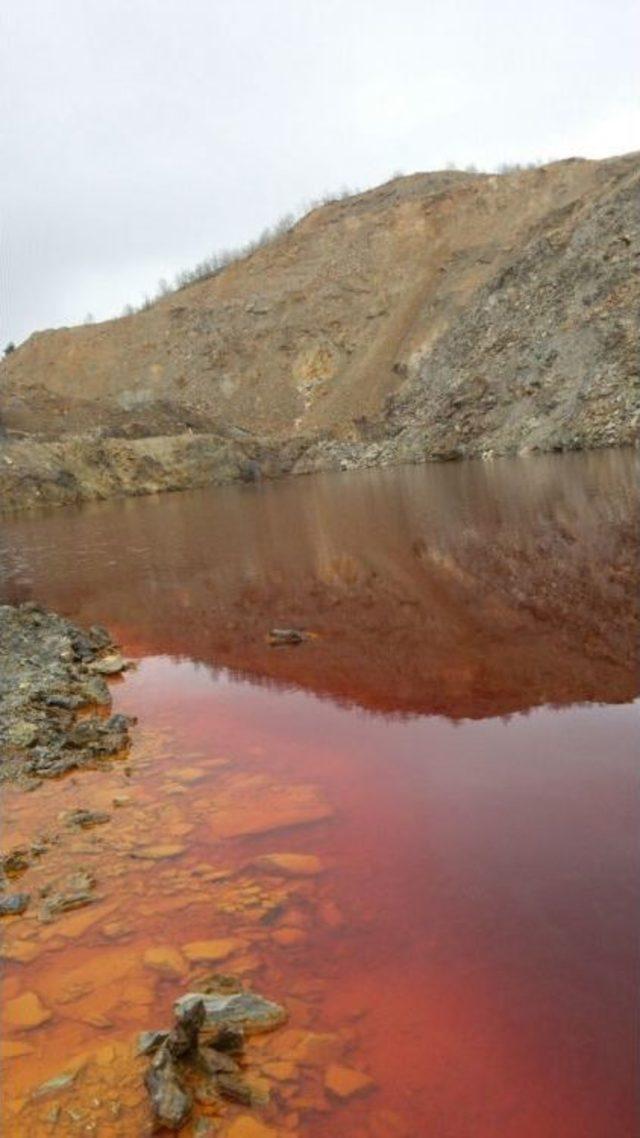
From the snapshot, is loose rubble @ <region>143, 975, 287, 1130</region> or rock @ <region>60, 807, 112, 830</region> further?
rock @ <region>60, 807, 112, 830</region>

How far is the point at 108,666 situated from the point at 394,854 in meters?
6.15

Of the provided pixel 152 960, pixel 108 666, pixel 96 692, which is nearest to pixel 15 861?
pixel 152 960

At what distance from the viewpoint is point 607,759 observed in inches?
238

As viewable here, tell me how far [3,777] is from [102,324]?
7218 centimetres

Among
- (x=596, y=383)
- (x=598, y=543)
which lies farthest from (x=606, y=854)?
(x=596, y=383)

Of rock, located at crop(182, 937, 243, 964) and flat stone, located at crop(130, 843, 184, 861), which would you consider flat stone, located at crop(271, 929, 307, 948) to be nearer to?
rock, located at crop(182, 937, 243, 964)

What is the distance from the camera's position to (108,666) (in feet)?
34.0

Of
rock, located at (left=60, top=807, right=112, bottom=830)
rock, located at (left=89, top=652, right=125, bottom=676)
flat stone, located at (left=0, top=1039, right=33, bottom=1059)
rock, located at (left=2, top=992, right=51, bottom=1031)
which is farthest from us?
rock, located at (left=89, top=652, right=125, bottom=676)

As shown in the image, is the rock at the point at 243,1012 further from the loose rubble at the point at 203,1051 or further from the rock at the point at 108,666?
the rock at the point at 108,666

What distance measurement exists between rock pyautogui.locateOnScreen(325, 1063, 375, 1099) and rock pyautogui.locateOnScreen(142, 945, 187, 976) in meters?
1.04

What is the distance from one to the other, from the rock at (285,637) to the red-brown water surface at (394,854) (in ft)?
0.63

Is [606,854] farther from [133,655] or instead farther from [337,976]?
[133,655]

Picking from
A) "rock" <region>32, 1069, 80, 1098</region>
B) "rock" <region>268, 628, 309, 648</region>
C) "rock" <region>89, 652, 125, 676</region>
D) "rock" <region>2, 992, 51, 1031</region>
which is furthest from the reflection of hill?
"rock" <region>32, 1069, 80, 1098</region>

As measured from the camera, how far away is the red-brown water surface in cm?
335
